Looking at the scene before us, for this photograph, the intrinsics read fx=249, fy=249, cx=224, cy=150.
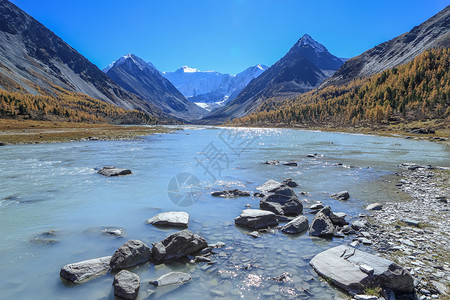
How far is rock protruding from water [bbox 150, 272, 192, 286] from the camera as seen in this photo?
8.60 m

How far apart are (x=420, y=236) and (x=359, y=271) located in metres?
5.50

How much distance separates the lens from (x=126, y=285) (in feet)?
26.0

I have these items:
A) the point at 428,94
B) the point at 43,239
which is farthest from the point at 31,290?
the point at 428,94

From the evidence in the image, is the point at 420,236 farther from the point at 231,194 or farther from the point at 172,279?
the point at 231,194

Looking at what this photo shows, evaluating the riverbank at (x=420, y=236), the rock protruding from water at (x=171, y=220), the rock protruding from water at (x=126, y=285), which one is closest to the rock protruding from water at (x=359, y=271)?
the riverbank at (x=420, y=236)

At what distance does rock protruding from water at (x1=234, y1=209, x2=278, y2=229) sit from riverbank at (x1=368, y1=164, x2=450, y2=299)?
15.9 feet

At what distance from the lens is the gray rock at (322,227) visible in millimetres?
12211

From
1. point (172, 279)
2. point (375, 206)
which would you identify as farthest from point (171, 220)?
point (375, 206)

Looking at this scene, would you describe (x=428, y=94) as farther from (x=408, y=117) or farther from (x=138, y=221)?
(x=138, y=221)

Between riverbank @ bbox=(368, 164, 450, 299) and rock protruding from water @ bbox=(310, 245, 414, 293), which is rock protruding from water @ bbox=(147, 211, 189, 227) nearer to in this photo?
rock protruding from water @ bbox=(310, 245, 414, 293)

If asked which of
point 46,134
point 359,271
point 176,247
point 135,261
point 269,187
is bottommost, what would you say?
point 269,187

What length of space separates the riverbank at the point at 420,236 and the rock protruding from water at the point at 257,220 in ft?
15.9

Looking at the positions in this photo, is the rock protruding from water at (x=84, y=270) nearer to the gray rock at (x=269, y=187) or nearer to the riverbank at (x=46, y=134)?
the gray rock at (x=269, y=187)

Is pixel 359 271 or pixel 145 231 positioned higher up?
pixel 359 271
